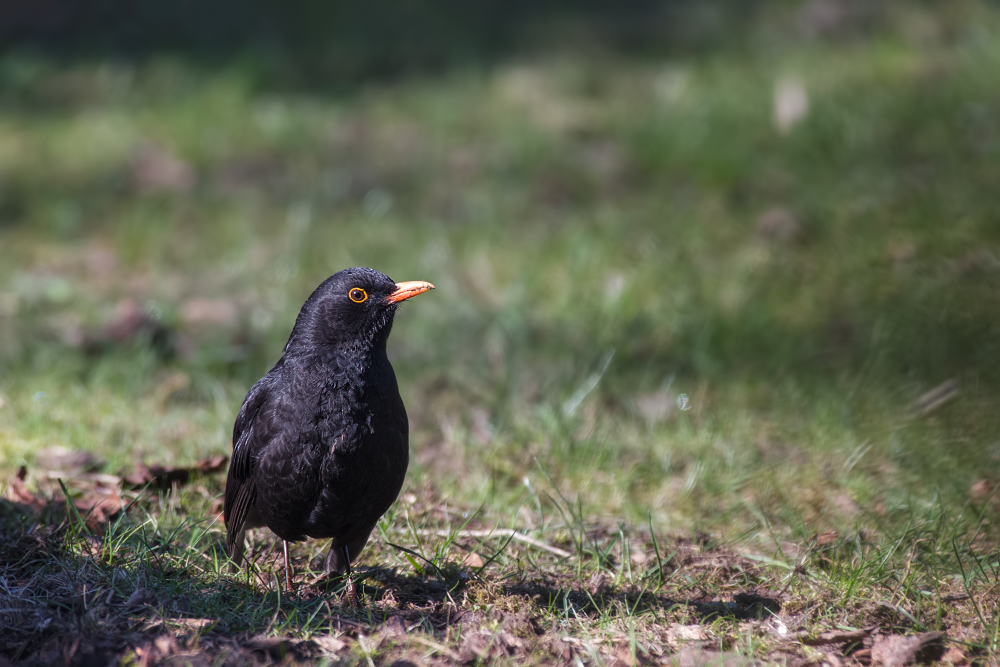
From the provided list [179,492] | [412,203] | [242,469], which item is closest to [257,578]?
[242,469]

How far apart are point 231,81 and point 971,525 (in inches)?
259

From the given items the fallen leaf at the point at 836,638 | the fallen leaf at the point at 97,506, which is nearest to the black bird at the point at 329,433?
the fallen leaf at the point at 97,506

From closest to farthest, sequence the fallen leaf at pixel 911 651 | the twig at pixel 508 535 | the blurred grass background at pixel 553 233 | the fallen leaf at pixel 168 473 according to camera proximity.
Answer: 1. the fallen leaf at pixel 911 651
2. the twig at pixel 508 535
3. the fallen leaf at pixel 168 473
4. the blurred grass background at pixel 553 233

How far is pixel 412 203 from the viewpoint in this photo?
688 cm

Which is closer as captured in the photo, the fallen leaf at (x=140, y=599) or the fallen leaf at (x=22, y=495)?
the fallen leaf at (x=140, y=599)

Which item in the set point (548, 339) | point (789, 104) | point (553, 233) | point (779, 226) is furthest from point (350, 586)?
point (789, 104)

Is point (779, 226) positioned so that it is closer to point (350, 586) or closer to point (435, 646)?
point (350, 586)

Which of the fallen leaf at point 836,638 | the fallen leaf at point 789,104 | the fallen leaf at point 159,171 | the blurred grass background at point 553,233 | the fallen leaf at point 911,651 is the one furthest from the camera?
the fallen leaf at point 159,171

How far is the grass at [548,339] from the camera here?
3.11 m

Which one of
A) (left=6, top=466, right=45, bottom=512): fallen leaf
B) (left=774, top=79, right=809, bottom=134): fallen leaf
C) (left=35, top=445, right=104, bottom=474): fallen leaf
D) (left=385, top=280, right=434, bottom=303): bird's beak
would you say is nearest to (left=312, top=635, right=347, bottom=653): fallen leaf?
(left=385, top=280, right=434, bottom=303): bird's beak

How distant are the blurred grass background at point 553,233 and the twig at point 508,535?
292 millimetres

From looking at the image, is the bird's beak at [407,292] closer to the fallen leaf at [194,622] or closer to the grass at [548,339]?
the grass at [548,339]

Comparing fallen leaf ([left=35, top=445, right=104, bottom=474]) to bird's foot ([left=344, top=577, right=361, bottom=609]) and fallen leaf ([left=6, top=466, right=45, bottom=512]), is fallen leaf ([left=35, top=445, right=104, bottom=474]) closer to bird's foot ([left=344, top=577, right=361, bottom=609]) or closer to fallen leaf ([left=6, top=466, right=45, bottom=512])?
fallen leaf ([left=6, top=466, right=45, bottom=512])

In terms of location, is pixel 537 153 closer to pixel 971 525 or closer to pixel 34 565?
pixel 971 525
